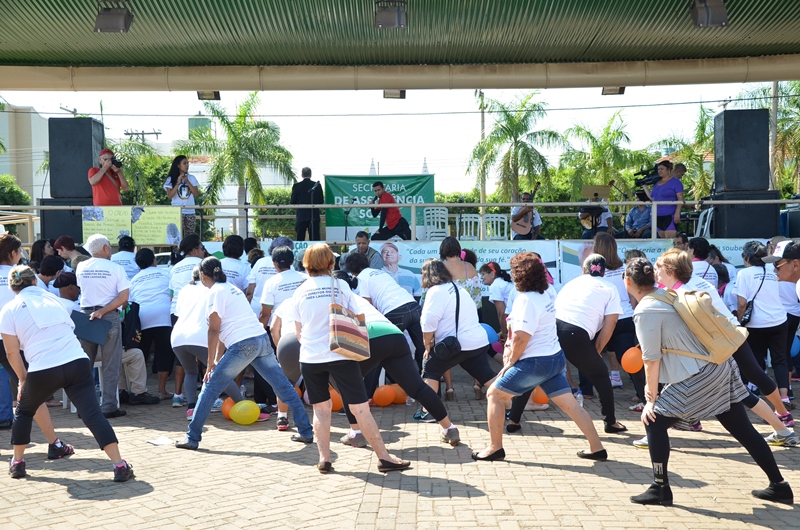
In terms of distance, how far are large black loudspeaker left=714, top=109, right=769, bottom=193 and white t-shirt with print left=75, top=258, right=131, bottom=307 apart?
1021 cm

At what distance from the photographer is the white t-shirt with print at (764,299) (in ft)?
27.6

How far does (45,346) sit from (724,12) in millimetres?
9639

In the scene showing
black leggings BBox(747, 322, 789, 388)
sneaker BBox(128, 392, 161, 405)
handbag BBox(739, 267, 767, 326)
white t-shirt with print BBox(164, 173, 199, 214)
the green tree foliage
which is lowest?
sneaker BBox(128, 392, 161, 405)

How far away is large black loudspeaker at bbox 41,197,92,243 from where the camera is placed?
13406 mm

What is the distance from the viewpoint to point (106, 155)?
41.1 ft

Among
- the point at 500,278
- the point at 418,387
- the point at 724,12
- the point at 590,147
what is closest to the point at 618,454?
the point at 418,387

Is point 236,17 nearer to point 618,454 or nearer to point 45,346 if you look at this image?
point 45,346

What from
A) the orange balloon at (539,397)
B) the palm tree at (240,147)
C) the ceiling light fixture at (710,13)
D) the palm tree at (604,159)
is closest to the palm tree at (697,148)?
the palm tree at (604,159)

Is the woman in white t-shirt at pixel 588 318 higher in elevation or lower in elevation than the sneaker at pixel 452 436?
higher

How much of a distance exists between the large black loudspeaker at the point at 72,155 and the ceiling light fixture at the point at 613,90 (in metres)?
9.36

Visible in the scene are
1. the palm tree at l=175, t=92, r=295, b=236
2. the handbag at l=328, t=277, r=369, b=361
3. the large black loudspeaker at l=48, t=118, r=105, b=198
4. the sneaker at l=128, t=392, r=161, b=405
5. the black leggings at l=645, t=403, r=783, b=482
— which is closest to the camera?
the black leggings at l=645, t=403, r=783, b=482

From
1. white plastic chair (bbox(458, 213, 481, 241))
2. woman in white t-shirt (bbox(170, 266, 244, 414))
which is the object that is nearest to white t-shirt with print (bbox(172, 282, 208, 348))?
woman in white t-shirt (bbox(170, 266, 244, 414))

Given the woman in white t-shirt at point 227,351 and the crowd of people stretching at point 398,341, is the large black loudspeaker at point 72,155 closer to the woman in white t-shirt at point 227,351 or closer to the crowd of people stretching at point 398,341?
the crowd of people stretching at point 398,341

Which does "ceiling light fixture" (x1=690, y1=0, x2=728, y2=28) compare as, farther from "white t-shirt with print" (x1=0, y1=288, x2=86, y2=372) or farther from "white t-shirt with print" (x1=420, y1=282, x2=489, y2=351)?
"white t-shirt with print" (x1=0, y1=288, x2=86, y2=372)
